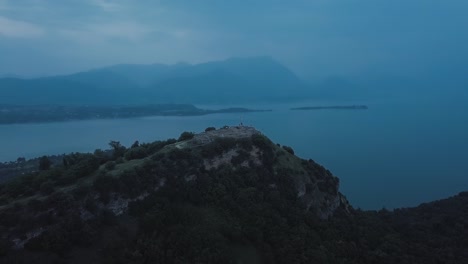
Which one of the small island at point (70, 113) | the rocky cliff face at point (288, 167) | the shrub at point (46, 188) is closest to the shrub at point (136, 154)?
the rocky cliff face at point (288, 167)

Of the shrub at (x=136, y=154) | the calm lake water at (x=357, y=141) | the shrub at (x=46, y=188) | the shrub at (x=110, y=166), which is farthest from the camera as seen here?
the calm lake water at (x=357, y=141)

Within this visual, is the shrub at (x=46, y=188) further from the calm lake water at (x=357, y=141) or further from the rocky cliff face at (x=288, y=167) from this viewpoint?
the calm lake water at (x=357, y=141)

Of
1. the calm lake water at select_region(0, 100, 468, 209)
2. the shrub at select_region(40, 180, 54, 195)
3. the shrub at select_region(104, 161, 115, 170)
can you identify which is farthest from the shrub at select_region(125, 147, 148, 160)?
the calm lake water at select_region(0, 100, 468, 209)

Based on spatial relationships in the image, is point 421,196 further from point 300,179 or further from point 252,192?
point 252,192

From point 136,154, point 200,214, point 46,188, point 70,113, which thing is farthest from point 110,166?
point 70,113

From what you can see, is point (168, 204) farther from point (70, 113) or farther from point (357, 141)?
point (70, 113)

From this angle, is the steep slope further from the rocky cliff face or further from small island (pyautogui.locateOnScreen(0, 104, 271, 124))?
small island (pyautogui.locateOnScreen(0, 104, 271, 124))
